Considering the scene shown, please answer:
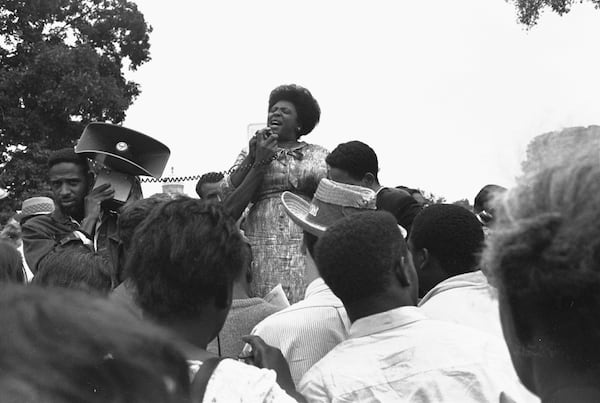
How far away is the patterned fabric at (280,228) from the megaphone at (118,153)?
700 millimetres

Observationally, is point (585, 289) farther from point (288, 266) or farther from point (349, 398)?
point (288, 266)

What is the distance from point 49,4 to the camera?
2486 centimetres

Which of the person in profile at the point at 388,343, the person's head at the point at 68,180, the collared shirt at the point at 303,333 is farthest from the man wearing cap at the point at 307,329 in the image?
the person's head at the point at 68,180

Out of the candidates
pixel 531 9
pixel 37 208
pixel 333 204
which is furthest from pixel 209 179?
pixel 531 9

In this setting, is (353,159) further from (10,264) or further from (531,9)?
(531,9)

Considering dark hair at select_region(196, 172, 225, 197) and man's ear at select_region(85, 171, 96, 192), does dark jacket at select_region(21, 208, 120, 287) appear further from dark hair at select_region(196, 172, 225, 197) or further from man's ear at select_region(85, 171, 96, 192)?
dark hair at select_region(196, 172, 225, 197)

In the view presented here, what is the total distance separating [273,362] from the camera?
2.54 meters

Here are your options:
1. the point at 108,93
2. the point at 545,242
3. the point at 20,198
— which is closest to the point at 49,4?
the point at 108,93

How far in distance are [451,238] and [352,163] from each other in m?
1.07

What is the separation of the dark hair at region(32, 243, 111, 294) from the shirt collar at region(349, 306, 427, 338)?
117cm

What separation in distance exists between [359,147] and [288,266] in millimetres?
819

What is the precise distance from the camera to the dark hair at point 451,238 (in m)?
3.52

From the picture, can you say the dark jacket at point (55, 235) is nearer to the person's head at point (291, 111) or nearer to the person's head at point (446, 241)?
the person's head at point (291, 111)

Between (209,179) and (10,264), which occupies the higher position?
(209,179)
